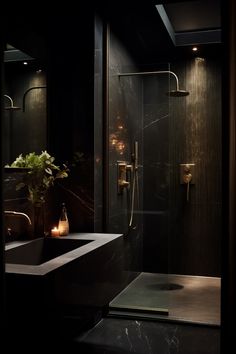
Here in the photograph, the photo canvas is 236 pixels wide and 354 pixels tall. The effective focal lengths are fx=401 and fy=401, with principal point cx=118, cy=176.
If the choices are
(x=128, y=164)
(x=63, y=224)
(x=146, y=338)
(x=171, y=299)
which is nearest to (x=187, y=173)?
(x=128, y=164)

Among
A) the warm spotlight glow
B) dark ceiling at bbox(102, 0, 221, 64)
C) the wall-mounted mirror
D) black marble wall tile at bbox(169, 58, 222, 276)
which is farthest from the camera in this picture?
black marble wall tile at bbox(169, 58, 222, 276)

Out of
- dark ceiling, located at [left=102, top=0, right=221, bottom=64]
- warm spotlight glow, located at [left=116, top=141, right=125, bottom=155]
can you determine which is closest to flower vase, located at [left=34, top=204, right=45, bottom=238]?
warm spotlight glow, located at [left=116, top=141, right=125, bottom=155]

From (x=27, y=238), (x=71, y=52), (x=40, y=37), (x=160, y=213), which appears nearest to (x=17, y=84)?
(x=40, y=37)

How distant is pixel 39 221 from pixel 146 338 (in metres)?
1.08

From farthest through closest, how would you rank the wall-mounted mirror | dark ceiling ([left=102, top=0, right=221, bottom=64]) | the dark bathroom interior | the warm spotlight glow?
the warm spotlight glow → dark ceiling ([left=102, top=0, right=221, bottom=64]) → the wall-mounted mirror → the dark bathroom interior

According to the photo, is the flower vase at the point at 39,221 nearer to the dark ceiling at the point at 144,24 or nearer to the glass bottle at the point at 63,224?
the glass bottle at the point at 63,224

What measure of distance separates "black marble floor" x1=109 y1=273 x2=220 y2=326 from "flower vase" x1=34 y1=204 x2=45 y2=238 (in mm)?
965

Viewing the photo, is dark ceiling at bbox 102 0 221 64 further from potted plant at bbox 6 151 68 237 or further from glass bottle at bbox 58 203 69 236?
glass bottle at bbox 58 203 69 236

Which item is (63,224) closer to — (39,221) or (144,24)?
(39,221)

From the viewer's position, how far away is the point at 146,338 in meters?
2.72

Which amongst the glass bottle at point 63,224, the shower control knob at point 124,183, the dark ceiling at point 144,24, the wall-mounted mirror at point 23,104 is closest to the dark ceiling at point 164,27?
the dark ceiling at point 144,24

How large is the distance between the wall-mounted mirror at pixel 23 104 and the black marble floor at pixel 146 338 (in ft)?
4.28

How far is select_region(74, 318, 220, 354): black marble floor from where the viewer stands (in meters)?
2.52

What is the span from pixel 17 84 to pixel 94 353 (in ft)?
5.72
